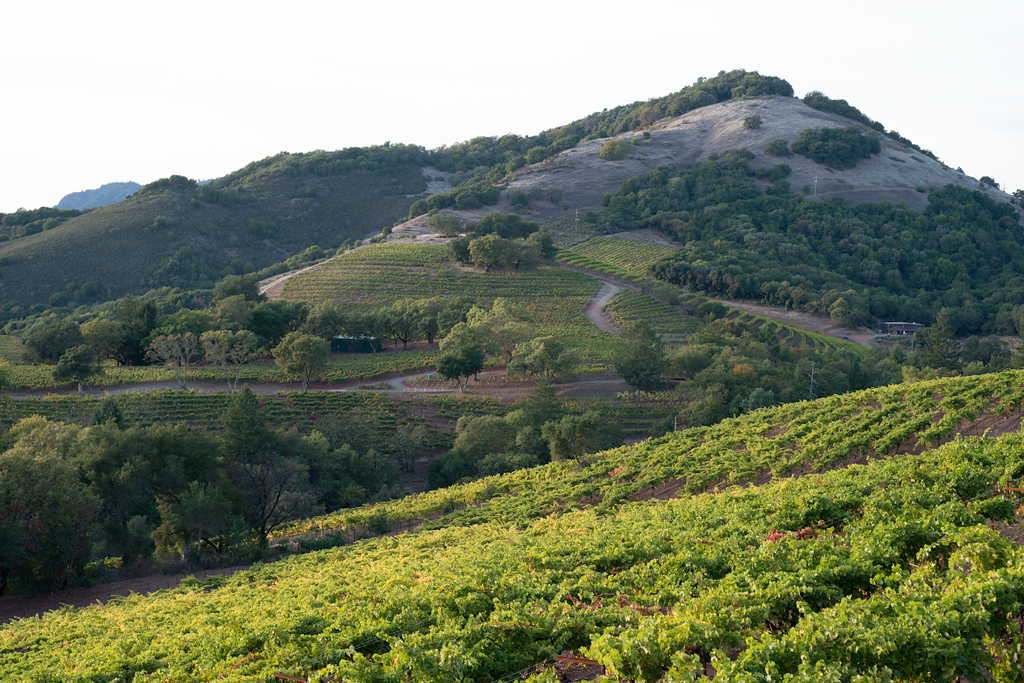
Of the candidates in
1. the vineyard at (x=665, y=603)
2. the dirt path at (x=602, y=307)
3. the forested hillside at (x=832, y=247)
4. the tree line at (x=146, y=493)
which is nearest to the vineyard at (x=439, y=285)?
the dirt path at (x=602, y=307)

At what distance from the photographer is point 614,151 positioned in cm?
12794

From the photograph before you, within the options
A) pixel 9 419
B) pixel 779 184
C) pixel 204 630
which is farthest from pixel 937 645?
pixel 779 184

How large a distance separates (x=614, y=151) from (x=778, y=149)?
3182cm

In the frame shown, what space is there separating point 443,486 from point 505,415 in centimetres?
906

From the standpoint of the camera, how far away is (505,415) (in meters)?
46.0

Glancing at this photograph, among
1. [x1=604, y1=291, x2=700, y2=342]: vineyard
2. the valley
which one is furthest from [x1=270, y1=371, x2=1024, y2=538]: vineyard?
[x1=604, y1=291, x2=700, y2=342]: vineyard

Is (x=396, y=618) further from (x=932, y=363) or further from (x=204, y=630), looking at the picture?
(x=932, y=363)

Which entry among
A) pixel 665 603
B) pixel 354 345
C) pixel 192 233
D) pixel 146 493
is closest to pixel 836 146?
pixel 354 345

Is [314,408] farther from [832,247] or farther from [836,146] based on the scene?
[836,146]

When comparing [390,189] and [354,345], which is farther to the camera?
[390,189]

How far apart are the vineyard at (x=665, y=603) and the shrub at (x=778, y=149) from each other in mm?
116543

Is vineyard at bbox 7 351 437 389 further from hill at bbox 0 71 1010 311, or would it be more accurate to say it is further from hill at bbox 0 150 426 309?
hill at bbox 0 71 1010 311

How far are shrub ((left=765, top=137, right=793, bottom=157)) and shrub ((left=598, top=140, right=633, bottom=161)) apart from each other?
27763 mm

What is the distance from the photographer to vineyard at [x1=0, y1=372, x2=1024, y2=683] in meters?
7.09
